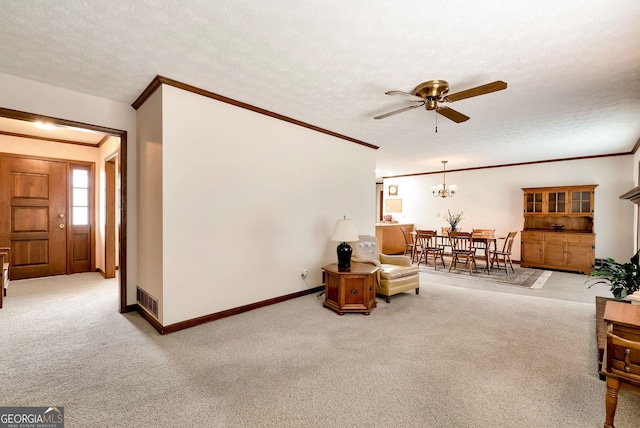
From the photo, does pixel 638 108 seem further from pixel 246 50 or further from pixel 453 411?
pixel 246 50

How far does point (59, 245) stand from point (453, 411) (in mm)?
6651

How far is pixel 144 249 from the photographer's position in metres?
3.29

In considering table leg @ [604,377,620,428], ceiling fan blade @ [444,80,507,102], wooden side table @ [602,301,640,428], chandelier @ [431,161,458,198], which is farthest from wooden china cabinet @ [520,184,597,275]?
table leg @ [604,377,620,428]

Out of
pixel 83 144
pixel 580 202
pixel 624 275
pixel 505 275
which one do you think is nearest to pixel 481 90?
pixel 624 275

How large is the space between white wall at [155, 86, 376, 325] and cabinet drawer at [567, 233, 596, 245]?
5332 mm

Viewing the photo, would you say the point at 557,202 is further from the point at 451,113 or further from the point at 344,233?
the point at 344,233

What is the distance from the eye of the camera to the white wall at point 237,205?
2.90 m

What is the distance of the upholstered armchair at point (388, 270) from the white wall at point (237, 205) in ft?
1.86

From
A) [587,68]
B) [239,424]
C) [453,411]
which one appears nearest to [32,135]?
[239,424]

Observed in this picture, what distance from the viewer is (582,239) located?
593 cm

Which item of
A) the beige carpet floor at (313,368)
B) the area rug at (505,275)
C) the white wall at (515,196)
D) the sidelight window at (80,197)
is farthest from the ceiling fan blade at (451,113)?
the sidelight window at (80,197)

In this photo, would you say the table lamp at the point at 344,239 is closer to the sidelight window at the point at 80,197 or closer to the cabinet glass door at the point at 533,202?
the sidelight window at the point at 80,197

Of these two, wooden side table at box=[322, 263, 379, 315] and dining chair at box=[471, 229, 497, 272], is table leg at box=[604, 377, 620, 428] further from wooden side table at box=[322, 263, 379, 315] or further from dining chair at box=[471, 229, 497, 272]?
dining chair at box=[471, 229, 497, 272]

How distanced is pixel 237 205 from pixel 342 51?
2.02 m
